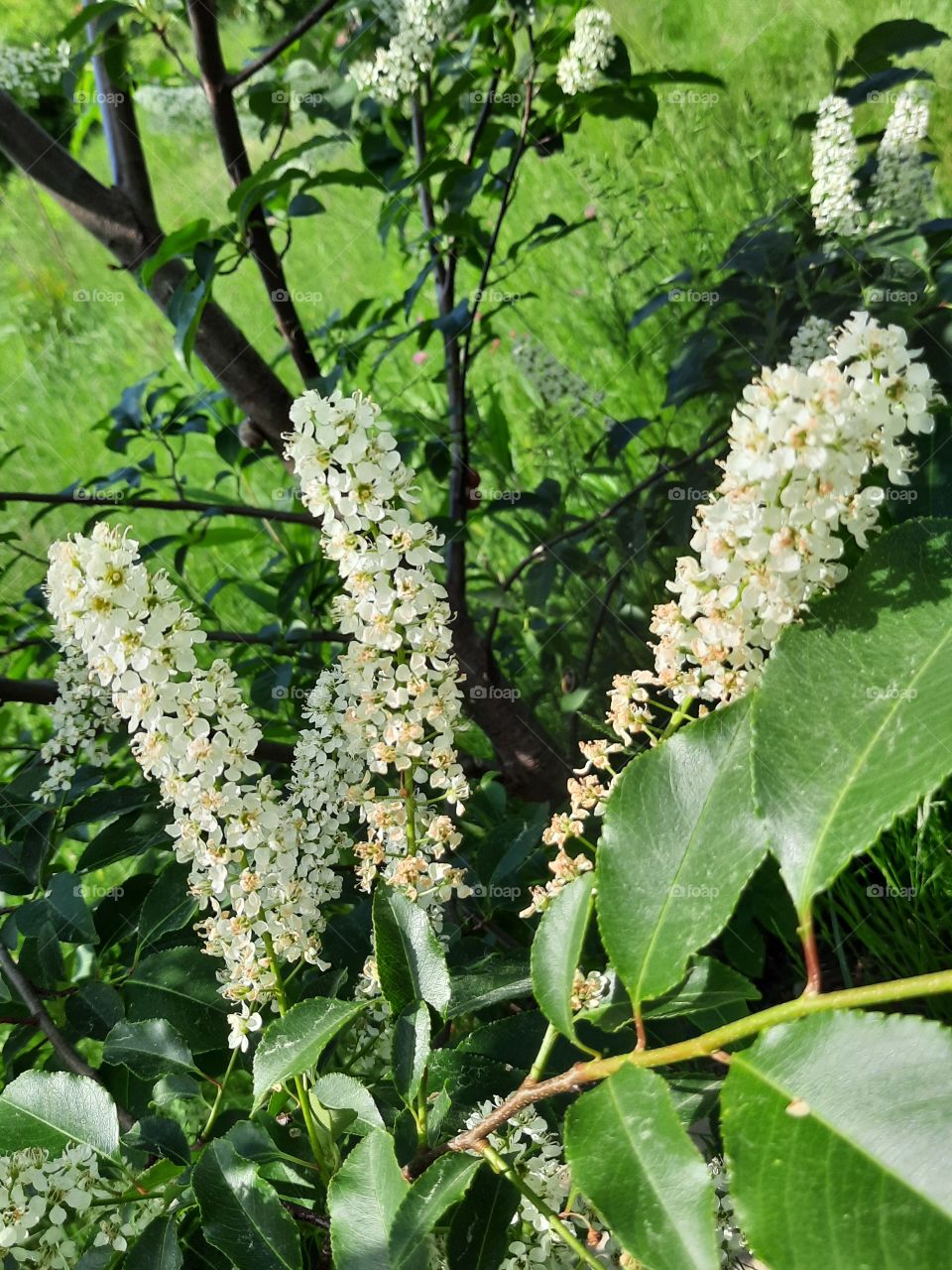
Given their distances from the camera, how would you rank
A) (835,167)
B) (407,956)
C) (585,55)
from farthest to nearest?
(835,167) < (585,55) < (407,956)

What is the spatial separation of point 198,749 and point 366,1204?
0.22m

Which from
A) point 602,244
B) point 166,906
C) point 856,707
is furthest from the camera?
point 602,244

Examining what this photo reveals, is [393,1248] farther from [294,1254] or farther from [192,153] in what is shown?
[192,153]

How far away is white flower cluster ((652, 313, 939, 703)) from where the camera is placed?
17.7 inches

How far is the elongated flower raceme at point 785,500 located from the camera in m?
0.45

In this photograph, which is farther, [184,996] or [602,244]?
[602,244]

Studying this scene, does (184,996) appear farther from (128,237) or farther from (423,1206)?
(128,237)

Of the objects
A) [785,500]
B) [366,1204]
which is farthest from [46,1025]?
[785,500]

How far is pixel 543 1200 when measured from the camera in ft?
1.89

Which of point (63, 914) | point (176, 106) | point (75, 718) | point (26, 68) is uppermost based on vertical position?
point (26, 68)

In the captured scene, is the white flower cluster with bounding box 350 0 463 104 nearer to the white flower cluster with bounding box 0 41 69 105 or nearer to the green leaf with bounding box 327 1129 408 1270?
the white flower cluster with bounding box 0 41 69 105

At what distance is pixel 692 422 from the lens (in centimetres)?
195

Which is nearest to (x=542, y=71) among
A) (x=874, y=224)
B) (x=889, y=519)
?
(x=874, y=224)

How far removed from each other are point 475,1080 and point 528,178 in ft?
7.38
